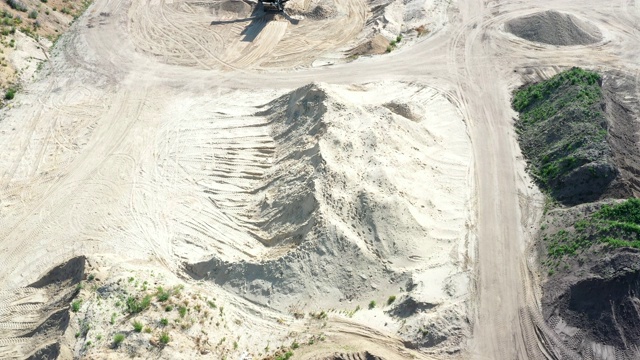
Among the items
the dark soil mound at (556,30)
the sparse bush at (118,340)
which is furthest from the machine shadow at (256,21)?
the sparse bush at (118,340)

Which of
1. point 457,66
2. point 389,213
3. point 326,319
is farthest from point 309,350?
point 457,66

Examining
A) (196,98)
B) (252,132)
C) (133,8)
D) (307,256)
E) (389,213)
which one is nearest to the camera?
(307,256)

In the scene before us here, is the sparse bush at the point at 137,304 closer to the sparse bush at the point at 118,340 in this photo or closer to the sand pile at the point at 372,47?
the sparse bush at the point at 118,340

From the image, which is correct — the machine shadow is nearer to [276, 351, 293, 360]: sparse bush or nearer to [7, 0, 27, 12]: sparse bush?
[7, 0, 27, 12]: sparse bush

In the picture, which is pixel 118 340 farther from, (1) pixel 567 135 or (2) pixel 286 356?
(1) pixel 567 135

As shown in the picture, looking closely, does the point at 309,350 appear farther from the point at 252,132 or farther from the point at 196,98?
the point at 196,98

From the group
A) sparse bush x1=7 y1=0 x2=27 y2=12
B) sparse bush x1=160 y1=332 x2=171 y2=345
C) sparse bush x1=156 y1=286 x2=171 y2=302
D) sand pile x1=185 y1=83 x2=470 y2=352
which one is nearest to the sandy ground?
sand pile x1=185 y1=83 x2=470 y2=352
